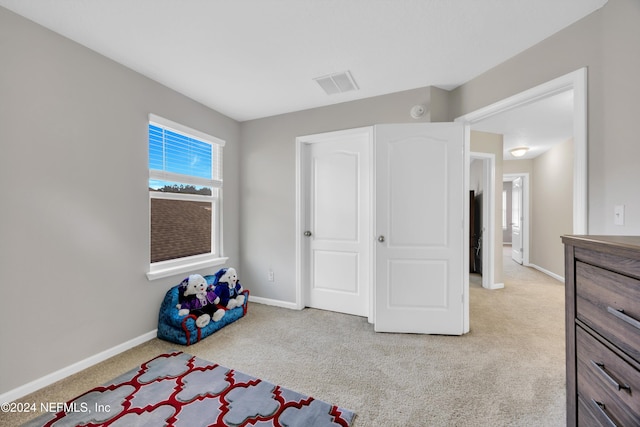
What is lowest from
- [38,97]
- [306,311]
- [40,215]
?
[306,311]

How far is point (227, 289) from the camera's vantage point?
2.89 meters

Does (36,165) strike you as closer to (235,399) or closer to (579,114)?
(235,399)

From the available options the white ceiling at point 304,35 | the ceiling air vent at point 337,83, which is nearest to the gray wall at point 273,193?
the ceiling air vent at point 337,83

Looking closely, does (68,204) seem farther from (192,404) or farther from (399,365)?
(399,365)

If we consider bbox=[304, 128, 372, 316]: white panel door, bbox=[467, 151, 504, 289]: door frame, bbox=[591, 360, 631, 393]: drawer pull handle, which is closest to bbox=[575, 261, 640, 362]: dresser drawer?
bbox=[591, 360, 631, 393]: drawer pull handle

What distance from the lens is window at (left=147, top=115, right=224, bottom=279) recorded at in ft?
8.35

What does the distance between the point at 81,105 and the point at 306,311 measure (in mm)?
2812

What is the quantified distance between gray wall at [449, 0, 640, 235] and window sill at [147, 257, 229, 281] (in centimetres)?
330

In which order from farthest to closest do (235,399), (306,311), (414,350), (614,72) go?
(306,311)
(414,350)
(235,399)
(614,72)

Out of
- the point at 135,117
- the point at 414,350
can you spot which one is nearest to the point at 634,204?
the point at 414,350

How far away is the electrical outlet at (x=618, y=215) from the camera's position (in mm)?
1443

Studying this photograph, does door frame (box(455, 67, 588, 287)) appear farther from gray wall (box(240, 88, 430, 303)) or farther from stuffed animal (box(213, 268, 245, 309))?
stuffed animal (box(213, 268, 245, 309))

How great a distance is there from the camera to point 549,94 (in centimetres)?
188

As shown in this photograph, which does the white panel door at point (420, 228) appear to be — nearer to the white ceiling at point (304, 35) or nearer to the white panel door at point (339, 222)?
the white panel door at point (339, 222)
